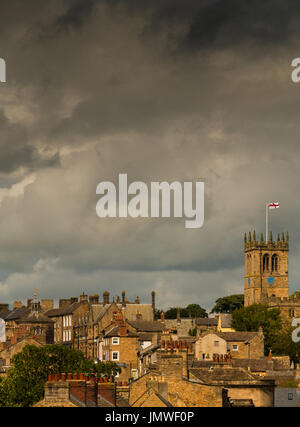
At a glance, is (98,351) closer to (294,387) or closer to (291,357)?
(291,357)

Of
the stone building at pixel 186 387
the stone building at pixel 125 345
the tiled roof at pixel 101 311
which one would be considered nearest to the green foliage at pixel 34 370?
the stone building at pixel 186 387

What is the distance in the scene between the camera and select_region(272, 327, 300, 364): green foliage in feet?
455

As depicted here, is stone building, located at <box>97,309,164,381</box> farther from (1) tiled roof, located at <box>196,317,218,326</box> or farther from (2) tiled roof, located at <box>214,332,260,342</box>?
(1) tiled roof, located at <box>196,317,218,326</box>

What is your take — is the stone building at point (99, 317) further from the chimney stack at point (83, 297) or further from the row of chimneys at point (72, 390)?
the row of chimneys at point (72, 390)

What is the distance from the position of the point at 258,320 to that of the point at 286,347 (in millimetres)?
21495

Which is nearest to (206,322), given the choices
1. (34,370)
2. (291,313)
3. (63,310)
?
(291,313)

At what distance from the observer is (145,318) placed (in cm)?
16825

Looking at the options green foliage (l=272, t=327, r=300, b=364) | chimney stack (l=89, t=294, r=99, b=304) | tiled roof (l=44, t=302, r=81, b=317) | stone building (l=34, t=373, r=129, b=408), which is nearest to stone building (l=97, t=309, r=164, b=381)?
green foliage (l=272, t=327, r=300, b=364)

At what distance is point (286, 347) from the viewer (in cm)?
14100

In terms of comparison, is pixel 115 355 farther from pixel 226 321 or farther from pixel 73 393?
pixel 73 393

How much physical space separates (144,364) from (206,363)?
36615 mm

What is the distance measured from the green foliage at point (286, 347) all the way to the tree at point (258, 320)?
15.0 ft
